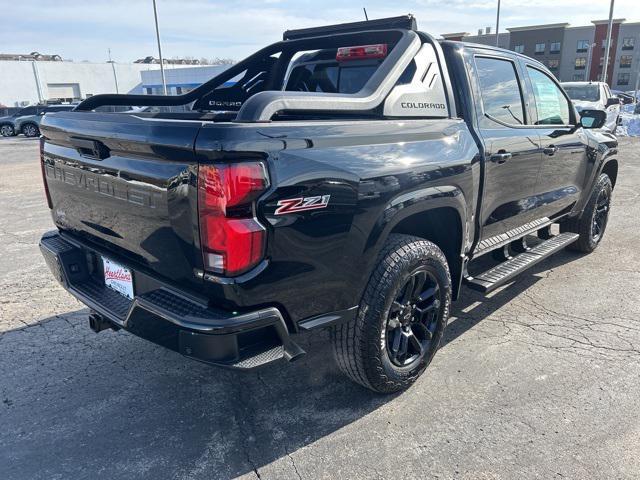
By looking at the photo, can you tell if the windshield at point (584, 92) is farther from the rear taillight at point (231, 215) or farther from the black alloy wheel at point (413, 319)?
the rear taillight at point (231, 215)

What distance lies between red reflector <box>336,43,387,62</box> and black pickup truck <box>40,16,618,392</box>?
A: 1cm

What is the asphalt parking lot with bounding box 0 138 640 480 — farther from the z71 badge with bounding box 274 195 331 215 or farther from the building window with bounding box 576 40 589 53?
the building window with bounding box 576 40 589 53

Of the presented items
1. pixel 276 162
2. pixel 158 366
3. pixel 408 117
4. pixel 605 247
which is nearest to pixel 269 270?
pixel 276 162

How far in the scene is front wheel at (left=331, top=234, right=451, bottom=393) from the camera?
267 cm

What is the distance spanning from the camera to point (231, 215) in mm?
2051

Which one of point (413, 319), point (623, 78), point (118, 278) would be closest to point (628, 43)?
point (623, 78)

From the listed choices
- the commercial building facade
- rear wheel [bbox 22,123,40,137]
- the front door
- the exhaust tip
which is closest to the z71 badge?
the exhaust tip

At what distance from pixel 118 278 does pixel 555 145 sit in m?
3.58

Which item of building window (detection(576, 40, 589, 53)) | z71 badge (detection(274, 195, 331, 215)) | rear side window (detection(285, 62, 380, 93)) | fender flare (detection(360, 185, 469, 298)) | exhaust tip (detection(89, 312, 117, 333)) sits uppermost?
building window (detection(576, 40, 589, 53))

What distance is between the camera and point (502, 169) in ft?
11.7

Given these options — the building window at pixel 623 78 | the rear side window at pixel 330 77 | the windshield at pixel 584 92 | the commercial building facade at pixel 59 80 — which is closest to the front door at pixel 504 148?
the rear side window at pixel 330 77

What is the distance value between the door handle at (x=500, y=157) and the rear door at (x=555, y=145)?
26.5 inches

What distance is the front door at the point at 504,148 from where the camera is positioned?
349 centimetres

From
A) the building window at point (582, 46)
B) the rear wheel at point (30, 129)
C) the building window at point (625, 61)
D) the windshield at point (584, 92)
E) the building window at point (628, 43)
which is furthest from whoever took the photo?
the building window at point (582, 46)
